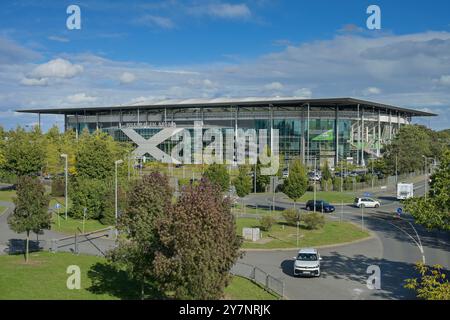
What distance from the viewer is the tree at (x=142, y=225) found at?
18.7 meters

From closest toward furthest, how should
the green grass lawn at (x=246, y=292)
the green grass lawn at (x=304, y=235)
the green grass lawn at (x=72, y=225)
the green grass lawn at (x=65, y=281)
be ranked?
the green grass lawn at (x=65, y=281)
the green grass lawn at (x=246, y=292)
the green grass lawn at (x=304, y=235)
the green grass lawn at (x=72, y=225)

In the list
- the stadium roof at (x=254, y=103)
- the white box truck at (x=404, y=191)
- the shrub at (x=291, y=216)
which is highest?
the stadium roof at (x=254, y=103)

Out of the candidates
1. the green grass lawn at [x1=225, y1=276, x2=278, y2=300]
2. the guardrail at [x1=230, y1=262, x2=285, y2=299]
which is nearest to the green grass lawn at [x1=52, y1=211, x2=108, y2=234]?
the guardrail at [x1=230, y1=262, x2=285, y2=299]

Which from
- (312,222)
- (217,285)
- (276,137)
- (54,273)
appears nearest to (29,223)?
(54,273)

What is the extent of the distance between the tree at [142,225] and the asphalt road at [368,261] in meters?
6.60

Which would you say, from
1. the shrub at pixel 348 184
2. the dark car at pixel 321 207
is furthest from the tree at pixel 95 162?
the shrub at pixel 348 184

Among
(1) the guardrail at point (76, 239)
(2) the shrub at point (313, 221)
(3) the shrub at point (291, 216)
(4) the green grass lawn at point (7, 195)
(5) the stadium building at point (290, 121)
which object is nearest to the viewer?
(1) the guardrail at point (76, 239)

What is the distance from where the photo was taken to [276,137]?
9844 centimetres

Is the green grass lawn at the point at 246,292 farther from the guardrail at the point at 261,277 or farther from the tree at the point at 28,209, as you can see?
the tree at the point at 28,209

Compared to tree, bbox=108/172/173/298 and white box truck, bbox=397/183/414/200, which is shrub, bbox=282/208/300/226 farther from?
white box truck, bbox=397/183/414/200

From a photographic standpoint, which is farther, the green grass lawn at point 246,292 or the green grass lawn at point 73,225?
the green grass lawn at point 73,225

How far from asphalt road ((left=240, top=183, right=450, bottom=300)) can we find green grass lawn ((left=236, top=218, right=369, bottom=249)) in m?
1.26

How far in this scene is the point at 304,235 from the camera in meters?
35.2

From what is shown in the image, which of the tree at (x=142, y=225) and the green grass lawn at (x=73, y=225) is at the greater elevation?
the tree at (x=142, y=225)
